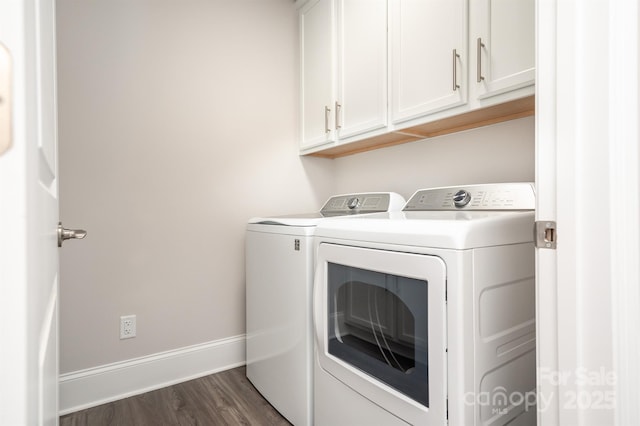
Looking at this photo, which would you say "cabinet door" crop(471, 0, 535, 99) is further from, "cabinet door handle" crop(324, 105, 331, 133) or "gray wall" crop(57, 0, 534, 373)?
"cabinet door handle" crop(324, 105, 331, 133)

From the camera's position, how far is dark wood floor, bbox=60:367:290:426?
64.7 inches

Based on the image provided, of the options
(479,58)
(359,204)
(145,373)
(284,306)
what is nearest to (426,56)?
(479,58)

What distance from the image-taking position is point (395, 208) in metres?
1.88

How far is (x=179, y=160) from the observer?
6.70ft

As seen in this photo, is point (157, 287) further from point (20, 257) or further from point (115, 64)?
point (20, 257)

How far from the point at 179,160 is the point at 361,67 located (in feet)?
3.86

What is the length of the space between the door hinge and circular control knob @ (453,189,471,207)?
0.76 metres

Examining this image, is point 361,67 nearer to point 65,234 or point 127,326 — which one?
point 65,234

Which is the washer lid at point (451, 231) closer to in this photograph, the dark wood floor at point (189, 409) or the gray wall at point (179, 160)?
the gray wall at point (179, 160)

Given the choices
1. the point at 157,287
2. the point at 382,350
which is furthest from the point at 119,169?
the point at 382,350

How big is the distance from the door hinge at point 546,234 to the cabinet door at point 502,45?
740 millimetres

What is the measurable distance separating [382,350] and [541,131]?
81 centimetres

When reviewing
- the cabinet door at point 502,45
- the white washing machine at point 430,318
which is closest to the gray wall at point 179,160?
the cabinet door at point 502,45

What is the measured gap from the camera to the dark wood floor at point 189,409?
1.64 m
